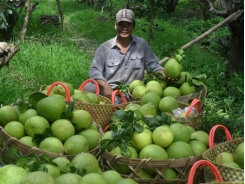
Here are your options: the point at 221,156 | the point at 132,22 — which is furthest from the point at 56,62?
the point at 221,156

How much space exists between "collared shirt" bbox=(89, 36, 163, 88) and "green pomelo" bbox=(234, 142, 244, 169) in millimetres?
2377

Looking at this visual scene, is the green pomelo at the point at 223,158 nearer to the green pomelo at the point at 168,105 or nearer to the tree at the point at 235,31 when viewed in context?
the green pomelo at the point at 168,105

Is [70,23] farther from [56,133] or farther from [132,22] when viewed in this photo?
[56,133]

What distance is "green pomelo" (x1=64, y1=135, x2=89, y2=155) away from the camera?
9.37ft

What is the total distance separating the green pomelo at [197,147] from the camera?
9.43ft

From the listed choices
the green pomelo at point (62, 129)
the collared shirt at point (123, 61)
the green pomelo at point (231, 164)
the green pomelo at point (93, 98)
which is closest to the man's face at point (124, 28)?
the collared shirt at point (123, 61)

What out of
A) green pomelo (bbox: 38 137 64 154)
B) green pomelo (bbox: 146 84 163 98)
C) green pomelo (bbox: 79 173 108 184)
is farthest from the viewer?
green pomelo (bbox: 146 84 163 98)

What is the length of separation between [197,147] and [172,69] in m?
1.39

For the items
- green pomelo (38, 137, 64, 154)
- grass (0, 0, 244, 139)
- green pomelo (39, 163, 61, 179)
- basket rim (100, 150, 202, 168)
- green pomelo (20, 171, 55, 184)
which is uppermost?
green pomelo (20, 171, 55, 184)

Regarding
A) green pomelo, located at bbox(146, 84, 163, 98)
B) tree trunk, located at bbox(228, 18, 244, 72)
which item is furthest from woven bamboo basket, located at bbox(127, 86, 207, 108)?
tree trunk, located at bbox(228, 18, 244, 72)

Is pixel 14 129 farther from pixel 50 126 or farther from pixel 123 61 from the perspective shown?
pixel 123 61

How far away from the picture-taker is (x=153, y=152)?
2701 millimetres

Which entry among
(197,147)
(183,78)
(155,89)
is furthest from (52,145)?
(183,78)

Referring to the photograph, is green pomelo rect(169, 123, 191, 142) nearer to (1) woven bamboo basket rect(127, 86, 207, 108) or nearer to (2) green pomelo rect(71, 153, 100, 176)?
(2) green pomelo rect(71, 153, 100, 176)
